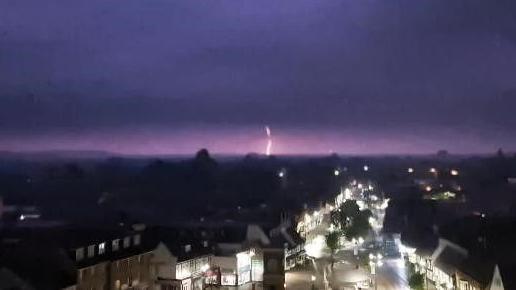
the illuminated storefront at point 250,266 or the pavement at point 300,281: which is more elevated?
the illuminated storefront at point 250,266

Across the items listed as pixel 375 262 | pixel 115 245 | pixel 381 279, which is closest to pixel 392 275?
pixel 381 279

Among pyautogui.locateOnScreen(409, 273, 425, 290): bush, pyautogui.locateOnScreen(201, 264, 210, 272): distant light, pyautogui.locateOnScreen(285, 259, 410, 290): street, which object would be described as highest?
pyautogui.locateOnScreen(201, 264, 210, 272): distant light

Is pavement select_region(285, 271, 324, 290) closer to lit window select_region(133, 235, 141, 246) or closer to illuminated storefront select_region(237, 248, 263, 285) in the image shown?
illuminated storefront select_region(237, 248, 263, 285)

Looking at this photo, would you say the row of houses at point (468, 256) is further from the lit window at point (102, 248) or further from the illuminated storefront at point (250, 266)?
the lit window at point (102, 248)

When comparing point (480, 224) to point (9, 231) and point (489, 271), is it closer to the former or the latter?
point (489, 271)

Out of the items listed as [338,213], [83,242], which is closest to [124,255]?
[83,242]

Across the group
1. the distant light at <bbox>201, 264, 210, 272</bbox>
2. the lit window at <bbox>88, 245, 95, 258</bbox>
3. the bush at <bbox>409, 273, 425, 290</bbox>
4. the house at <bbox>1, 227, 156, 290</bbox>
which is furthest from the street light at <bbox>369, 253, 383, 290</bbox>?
the lit window at <bbox>88, 245, 95, 258</bbox>

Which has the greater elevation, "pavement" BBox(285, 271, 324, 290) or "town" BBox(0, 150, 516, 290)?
"town" BBox(0, 150, 516, 290)

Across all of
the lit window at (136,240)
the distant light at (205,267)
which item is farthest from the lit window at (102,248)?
the distant light at (205,267)
